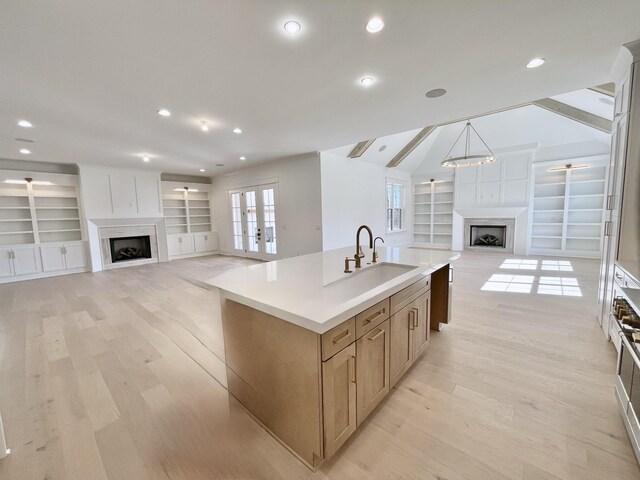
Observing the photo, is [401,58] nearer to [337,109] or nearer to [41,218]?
[337,109]

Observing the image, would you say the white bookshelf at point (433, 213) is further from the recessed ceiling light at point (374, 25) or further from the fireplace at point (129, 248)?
the fireplace at point (129, 248)

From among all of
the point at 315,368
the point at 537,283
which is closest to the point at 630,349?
the point at 315,368

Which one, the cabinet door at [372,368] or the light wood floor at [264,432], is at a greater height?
the cabinet door at [372,368]

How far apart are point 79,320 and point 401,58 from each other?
5.06 meters

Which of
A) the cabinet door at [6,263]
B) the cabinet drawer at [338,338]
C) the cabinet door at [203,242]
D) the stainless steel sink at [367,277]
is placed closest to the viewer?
the cabinet drawer at [338,338]

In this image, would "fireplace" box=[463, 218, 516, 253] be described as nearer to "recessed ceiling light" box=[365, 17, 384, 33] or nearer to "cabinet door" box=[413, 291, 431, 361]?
"cabinet door" box=[413, 291, 431, 361]

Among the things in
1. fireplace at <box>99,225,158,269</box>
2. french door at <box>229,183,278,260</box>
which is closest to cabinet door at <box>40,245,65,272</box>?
fireplace at <box>99,225,158,269</box>

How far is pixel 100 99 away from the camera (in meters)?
3.08

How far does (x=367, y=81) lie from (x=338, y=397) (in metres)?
3.02

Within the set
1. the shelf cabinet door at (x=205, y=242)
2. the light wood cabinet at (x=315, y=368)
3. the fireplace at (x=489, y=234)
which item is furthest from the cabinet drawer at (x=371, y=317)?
the shelf cabinet door at (x=205, y=242)

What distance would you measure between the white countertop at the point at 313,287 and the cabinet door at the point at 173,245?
23.9 feet

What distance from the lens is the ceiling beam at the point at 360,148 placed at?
601 cm

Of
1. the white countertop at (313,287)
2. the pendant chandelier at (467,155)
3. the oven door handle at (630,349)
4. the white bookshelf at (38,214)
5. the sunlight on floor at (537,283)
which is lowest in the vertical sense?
the sunlight on floor at (537,283)

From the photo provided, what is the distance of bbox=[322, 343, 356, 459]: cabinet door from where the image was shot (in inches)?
49.6
